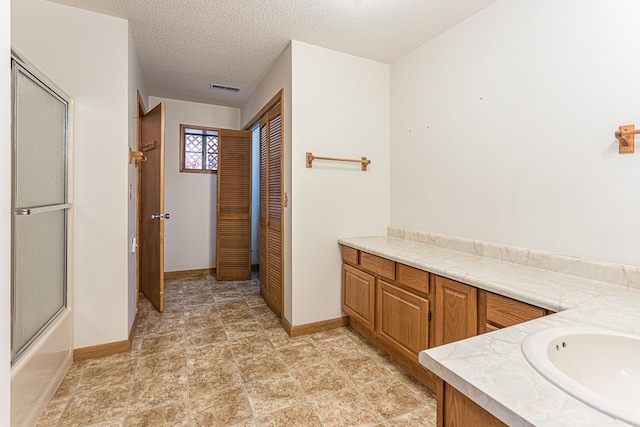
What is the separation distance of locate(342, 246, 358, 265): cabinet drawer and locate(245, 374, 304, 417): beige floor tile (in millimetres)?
1027

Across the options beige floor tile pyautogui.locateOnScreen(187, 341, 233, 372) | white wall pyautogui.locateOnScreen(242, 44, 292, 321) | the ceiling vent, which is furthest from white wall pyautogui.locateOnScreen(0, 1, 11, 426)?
the ceiling vent

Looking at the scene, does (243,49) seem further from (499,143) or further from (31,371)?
(31,371)

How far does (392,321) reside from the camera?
7.11ft

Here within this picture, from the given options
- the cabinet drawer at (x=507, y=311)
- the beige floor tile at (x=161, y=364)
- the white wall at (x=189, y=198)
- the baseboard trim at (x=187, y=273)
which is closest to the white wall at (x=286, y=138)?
the beige floor tile at (x=161, y=364)

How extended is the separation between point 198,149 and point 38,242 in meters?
3.10

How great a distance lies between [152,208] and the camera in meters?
3.08

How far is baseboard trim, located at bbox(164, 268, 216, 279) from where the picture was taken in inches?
175

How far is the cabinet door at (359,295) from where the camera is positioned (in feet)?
7.89

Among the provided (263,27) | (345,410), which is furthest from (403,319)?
(263,27)

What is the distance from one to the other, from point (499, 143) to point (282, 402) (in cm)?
209

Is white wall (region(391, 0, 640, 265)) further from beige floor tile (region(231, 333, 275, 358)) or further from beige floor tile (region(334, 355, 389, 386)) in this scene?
beige floor tile (region(231, 333, 275, 358))

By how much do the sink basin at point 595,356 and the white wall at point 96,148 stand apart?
103 inches

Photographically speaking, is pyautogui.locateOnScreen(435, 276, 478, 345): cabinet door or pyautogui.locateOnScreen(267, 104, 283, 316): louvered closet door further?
pyautogui.locateOnScreen(267, 104, 283, 316): louvered closet door

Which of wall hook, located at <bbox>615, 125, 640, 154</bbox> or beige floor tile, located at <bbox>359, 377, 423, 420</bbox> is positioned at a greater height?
wall hook, located at <bbox>615, 125, 640, 154</bbox>
